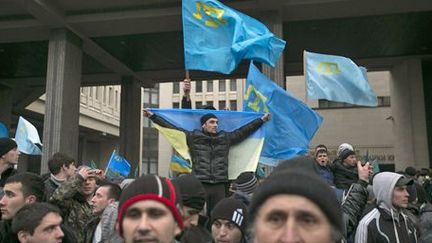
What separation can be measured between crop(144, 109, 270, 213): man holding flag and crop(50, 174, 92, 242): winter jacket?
1.74 metres

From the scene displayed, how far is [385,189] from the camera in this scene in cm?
530

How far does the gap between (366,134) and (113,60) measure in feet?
65.0

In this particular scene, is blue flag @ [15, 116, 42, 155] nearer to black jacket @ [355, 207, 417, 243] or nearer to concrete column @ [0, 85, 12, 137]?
black jacket @ [355, 207, 417, 243]

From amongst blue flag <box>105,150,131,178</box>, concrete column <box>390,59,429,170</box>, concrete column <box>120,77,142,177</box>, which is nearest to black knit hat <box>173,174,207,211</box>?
blue flag <box>105,150,131,178</box>

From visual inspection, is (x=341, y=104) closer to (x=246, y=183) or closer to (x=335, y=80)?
(x=335, y=80)

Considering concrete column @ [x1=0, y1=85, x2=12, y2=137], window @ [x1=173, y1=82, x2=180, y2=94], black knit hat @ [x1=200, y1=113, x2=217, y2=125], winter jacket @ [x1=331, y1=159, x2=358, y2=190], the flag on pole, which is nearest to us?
winter jacket @ [x1=331, y1=159, x2=358, y2=190]

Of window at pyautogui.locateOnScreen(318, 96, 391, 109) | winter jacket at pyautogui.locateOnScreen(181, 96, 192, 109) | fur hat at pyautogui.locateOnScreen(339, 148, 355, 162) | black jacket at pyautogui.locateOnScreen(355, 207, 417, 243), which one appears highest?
window at pyautogui.locateOnScreen(318, 96, 391, 109)

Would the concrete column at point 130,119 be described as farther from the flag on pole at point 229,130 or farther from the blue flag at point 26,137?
the flag on pole at point 229,130

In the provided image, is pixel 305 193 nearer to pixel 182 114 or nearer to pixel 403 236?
pixel 403 236

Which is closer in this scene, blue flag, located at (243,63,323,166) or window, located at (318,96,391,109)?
blue flag, located at (243,63,323,166)

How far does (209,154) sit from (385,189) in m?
2.54

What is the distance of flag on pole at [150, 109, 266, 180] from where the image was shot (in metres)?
7.49

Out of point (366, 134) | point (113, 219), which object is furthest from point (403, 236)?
point (366, 134)

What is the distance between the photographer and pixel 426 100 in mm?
23500
